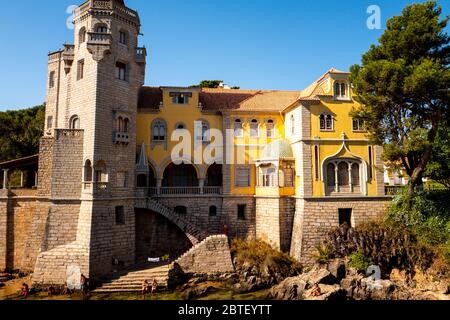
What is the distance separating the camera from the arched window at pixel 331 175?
2469 centimetres

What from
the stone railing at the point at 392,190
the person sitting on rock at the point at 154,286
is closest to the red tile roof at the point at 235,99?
the stone railing at the point at 392,190

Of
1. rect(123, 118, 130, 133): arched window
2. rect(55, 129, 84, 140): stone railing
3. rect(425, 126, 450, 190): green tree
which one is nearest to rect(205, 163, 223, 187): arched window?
rect(123, 118, 130, 133): arched window

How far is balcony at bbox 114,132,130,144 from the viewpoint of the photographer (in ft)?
78.5

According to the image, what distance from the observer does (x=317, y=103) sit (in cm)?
2489

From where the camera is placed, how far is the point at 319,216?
939 inches

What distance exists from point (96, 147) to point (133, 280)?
10.2 m

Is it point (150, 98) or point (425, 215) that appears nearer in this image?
point (425, 215)

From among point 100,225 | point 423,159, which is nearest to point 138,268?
point 100,225

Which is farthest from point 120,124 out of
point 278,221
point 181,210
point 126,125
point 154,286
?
point 278,221

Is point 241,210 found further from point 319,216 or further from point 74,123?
point 74,123

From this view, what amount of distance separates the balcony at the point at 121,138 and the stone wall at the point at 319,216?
49.4 feet

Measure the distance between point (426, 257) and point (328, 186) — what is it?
825cm

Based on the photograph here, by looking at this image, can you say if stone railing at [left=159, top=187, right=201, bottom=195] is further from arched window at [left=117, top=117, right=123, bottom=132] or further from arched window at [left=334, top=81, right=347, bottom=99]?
arched window at [left=334, top=81, right=347, bottom=99]

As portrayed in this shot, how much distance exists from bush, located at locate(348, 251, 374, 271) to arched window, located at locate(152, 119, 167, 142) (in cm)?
1864
